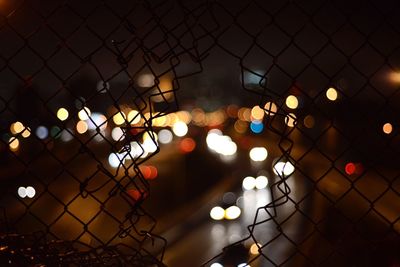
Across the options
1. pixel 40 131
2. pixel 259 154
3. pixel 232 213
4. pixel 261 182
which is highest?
pixel 259 154

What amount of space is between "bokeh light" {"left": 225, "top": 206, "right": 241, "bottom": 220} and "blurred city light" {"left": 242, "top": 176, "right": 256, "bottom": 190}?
4072 millimetres

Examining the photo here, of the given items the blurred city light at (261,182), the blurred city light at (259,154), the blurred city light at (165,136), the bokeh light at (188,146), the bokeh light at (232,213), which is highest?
the blurred city light at (165,136)

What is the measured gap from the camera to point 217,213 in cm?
1688

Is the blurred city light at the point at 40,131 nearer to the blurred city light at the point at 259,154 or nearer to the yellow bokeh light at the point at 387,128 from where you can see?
the yellow bokeh light at the point at 387,128

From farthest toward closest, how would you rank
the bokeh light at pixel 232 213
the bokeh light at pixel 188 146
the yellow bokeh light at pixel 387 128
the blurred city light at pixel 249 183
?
the bokeh light at pixel 188 146
the blurred city light at pixel 249 183
the bokeh light at pixel 232 213
the yellow bokeh light at pixel 387 128

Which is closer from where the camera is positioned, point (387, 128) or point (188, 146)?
point (387, 128)

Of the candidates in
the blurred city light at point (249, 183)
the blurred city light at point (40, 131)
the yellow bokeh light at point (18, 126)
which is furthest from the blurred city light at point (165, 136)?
the yellow bokeh light at point (18, 126)

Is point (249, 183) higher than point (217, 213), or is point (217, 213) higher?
point (249, 183)

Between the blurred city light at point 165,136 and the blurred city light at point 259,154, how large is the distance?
33.0 feet

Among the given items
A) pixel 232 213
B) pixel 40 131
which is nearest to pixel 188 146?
pixel 232 213

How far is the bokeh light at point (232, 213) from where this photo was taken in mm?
16698

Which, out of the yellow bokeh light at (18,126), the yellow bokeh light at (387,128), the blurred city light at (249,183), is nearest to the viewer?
the yellow bokeh light at (18,126)

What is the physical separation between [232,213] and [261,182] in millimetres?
5518

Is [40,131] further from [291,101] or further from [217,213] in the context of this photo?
[291,101]
